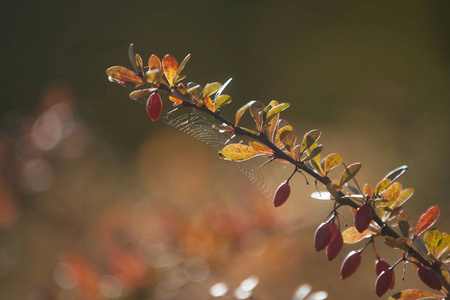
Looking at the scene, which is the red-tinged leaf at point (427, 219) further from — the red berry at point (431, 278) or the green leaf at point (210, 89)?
the green leaf at point (210, 89)

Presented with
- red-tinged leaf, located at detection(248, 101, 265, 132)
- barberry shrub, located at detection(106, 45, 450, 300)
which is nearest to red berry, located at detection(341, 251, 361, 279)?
barberry shrub, located at detection(106, 45, 450, 300)

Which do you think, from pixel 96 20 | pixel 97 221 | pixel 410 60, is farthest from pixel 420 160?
pixel 96 20

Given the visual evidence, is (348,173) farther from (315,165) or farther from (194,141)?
(194,141)

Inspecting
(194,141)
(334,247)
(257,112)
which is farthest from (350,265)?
(194,141)

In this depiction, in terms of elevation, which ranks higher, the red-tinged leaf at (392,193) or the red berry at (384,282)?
the red-tinged leaf at (392,193)

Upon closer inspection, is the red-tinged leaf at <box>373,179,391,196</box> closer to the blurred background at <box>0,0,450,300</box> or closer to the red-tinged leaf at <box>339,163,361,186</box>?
the red-tinged leaf at <box>339,163,361,186</box>

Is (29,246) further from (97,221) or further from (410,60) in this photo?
(410,60)

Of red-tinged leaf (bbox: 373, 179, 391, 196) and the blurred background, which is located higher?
the blurred background

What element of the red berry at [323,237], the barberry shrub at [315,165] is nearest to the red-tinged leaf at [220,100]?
the barberry shrub at [315,165]
